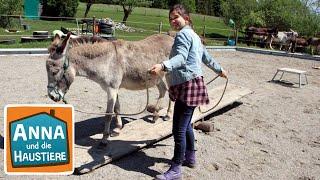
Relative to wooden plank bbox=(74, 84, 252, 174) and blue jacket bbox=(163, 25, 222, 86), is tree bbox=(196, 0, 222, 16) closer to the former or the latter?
wooden plank bbox=(74, 84, 252, 174)

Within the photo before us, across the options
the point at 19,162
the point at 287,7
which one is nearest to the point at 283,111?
the point at 19,162

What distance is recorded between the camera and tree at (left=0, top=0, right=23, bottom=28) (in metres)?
20.5

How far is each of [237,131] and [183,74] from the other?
2684 millimetres

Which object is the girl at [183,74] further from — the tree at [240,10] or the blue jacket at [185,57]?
the tree at [240,10]

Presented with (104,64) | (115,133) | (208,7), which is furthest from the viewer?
(208,7)

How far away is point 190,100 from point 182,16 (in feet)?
2.78

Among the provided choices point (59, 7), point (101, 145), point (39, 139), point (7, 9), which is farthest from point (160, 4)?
point (39, 139)

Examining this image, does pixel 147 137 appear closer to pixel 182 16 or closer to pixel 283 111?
pixel 182 16

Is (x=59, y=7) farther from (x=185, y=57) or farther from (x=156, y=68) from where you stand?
(x=156, y=68)

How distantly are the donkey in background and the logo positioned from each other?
1.86 m

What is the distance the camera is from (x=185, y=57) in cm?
371

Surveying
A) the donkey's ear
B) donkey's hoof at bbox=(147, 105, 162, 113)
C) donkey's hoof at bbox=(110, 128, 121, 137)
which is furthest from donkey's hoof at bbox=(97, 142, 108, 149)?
donkey's hoof at bbox=(147, 105, 162, 113)

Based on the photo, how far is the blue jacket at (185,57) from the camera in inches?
144

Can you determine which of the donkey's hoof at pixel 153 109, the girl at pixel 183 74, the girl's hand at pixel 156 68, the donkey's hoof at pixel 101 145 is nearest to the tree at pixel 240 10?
the donkey's hoof at pixel 153 109
